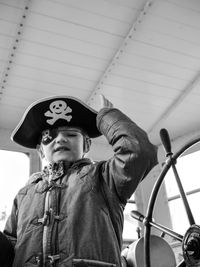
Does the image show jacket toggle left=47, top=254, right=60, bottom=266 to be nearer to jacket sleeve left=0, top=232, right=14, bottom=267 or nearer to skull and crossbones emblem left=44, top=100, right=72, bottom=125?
jacket sleeve left=0, top=232, right=14, bottom=267

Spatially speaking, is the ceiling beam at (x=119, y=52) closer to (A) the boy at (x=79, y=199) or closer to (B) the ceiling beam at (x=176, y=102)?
(B) the ceiling beam at (x=176, y=102)

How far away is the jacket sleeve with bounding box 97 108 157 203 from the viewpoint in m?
0.93

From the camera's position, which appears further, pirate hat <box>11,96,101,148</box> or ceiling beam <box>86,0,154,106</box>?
ceiling beam <box>86,0,154,106</box>

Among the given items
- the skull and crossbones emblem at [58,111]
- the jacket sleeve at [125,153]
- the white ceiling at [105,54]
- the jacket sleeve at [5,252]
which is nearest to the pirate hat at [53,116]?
the skull and crossbones emblem at [58,111]

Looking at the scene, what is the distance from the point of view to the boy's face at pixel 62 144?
120 cm

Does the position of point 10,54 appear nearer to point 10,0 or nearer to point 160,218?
point 10,0

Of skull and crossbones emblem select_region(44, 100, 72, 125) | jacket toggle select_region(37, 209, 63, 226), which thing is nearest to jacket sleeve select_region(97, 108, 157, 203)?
jacket toggle select_region(37, 209, 63, 226)

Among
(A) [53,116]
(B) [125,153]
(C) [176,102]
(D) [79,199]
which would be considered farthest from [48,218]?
(C) [176,102]

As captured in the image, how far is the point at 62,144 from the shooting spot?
1.22m

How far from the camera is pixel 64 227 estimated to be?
3.22 feet

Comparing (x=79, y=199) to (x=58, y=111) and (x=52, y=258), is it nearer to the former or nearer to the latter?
(x=52, y=258)

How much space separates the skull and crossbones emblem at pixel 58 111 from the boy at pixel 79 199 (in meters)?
0.05

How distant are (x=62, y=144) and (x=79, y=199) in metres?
0.25

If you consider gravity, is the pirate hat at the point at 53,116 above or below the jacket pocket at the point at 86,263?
above
